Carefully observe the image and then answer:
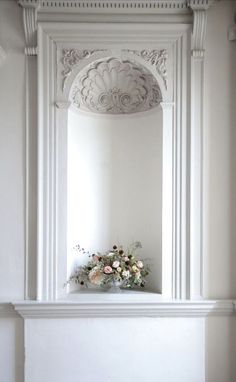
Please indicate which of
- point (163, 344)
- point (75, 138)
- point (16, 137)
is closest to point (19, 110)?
point (16, 137)

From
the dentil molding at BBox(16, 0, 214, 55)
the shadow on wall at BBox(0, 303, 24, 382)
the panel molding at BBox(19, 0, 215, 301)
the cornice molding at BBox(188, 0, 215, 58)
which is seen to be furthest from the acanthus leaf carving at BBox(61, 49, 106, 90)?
the shadow on wall at BBox(0, 303, 24, 382)

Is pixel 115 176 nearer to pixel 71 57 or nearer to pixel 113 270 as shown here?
pixel 113 270

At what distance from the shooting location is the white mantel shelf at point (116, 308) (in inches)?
94.8

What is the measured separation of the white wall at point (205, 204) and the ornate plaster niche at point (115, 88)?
0.44m

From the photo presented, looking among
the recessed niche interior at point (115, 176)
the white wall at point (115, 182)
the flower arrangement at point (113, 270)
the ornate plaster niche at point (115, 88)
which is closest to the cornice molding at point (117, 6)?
the ornate plaster niche at point (115, 88)

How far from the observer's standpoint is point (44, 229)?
2.47 metres

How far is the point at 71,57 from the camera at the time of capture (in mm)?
2486

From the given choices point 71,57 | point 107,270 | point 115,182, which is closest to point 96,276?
point 107,270

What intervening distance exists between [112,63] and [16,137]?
922 millimetres

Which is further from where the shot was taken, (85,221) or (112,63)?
(85,221)

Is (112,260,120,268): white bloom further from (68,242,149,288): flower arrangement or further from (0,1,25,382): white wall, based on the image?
(0,1,25,382): white wall

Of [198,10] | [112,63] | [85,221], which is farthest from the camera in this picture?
[85,221]

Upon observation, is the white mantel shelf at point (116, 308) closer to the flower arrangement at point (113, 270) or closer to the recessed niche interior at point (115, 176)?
the flower arrangement at point (113, 270)

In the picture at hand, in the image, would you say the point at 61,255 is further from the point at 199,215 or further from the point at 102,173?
the point at 199,215
